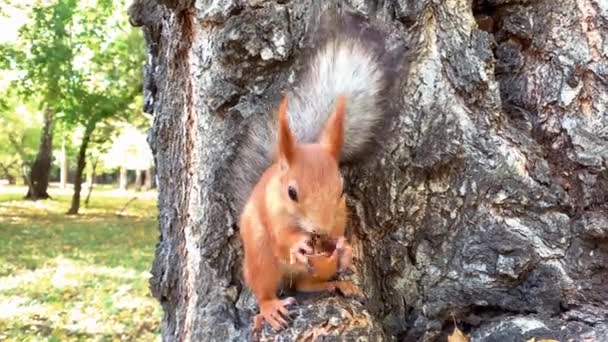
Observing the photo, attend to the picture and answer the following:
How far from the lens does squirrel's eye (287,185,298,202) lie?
4.21 feet

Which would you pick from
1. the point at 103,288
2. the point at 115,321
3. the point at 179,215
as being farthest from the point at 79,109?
the point at 179,215

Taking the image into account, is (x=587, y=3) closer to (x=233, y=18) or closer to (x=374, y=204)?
(x=374, y=204)

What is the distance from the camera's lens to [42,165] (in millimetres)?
14695

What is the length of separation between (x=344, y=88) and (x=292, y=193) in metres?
0.26

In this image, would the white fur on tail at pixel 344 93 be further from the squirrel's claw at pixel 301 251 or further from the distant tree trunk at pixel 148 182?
the distant tree trunk at pixel 148 182

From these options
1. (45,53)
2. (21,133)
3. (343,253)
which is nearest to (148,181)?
(21,133)

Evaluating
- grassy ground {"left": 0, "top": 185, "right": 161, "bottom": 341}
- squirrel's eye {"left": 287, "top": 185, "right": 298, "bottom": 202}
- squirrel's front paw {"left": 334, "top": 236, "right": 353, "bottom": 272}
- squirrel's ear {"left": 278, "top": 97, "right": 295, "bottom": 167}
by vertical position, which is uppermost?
squirrel's ear {"left": 278, "top": 97, "right": 295, "bottom": 167}

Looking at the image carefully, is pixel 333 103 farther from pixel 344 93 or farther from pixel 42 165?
pixel 42 165

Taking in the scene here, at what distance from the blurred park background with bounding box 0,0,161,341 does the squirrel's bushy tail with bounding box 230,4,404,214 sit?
4.93ft

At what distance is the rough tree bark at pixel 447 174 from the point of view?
4.91ft

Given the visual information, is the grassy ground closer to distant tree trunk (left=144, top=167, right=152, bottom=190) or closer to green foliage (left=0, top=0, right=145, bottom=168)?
green foliage (left=0, top=0, right=145, bottom=168)

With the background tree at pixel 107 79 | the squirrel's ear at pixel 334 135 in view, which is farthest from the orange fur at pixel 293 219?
the background tree at pixel 107 79

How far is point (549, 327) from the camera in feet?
4.77

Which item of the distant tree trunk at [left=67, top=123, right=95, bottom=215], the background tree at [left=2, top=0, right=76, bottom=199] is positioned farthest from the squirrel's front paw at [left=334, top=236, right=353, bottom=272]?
the distant tree trunk at [left=67, top=123, right=95, bottom=215]
